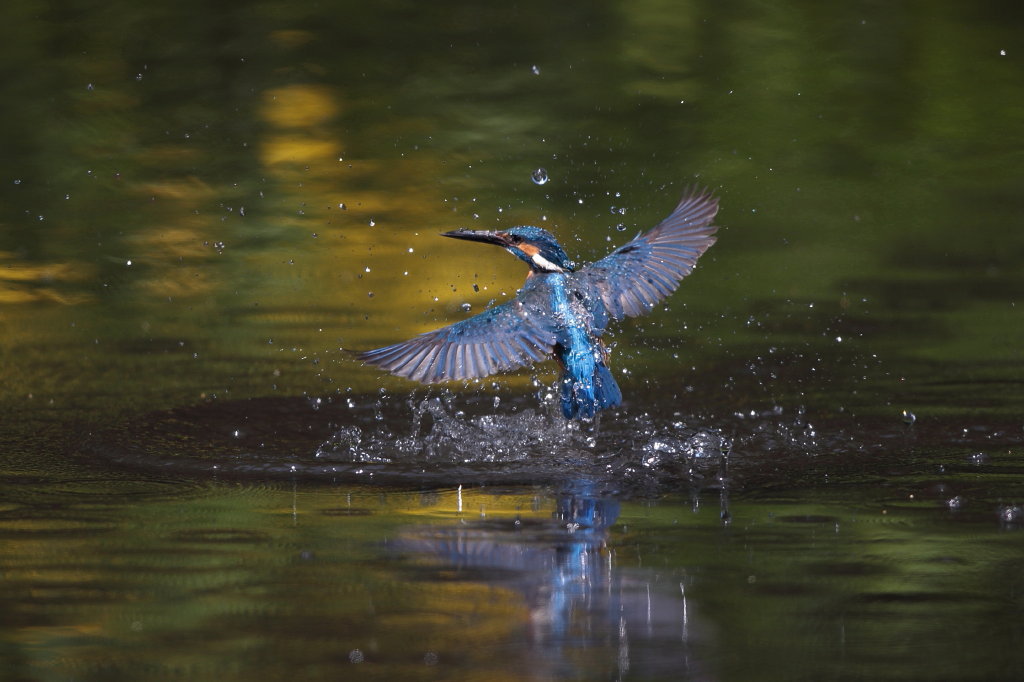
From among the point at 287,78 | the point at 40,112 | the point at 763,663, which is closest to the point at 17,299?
the point at 40,112

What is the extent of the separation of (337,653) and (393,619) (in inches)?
10.2

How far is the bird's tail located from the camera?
584 centimetres

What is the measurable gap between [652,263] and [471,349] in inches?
40.1

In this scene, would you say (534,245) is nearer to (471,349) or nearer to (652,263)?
(652,263)

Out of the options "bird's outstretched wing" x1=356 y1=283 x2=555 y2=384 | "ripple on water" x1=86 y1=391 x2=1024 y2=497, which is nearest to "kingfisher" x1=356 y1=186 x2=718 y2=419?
"bird's outstretched wing" x1=356 y1=283 x2=555 y2=384

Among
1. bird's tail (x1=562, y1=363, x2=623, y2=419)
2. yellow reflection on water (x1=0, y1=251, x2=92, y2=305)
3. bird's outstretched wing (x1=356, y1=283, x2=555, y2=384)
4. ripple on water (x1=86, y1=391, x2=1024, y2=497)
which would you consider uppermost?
yellow reflection on water (x1=0, y1=251, x2=92, y2=305)

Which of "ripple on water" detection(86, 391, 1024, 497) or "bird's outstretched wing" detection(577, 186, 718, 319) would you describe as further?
"bird's outstretched wing" detection(577, 186, 718, 319)

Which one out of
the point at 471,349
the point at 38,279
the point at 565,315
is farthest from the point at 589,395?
the point at 38,279

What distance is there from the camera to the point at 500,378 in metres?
6.91

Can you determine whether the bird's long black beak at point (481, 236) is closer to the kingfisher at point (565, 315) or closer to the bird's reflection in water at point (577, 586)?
the kingfisher at point (565, 315)

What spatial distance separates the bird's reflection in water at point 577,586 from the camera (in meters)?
3.45

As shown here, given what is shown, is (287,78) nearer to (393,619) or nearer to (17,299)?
(17,299)

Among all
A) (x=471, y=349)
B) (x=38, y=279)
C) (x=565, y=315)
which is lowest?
(x=471, y=349)

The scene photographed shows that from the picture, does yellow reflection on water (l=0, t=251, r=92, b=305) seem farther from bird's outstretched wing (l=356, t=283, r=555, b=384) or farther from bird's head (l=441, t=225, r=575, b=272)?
bird's outstretched wing (l=356, t=283, r=555, b=384)
